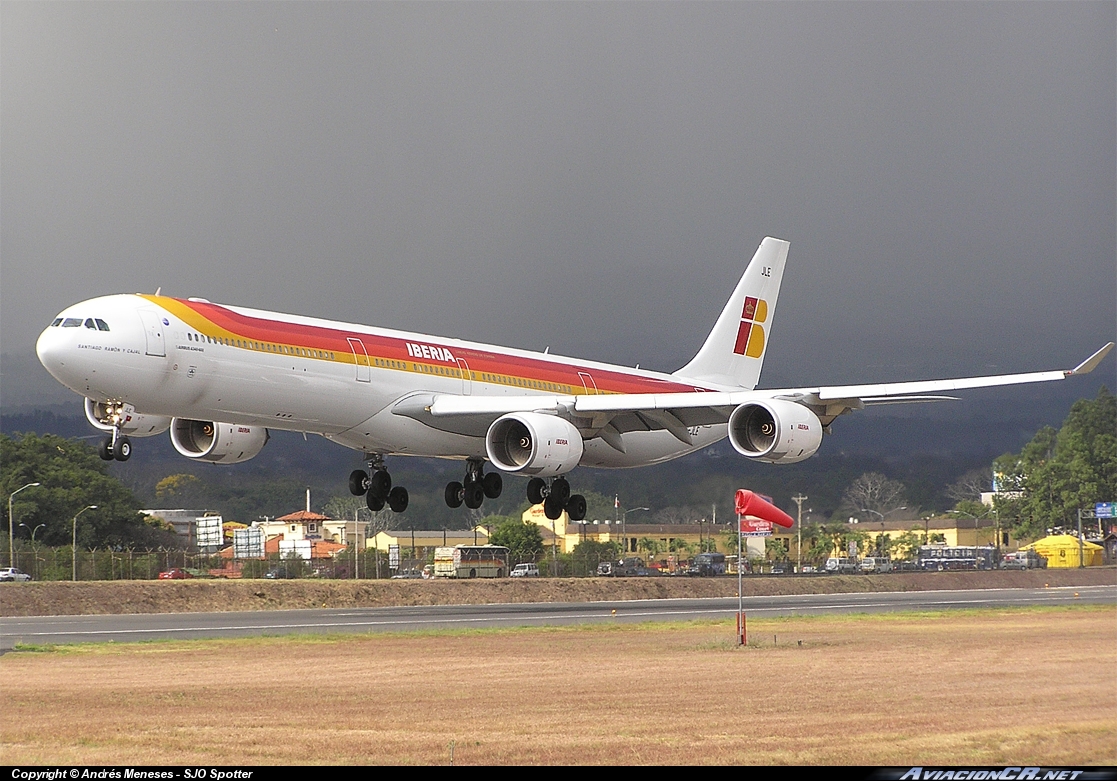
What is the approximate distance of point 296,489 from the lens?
80.0 m

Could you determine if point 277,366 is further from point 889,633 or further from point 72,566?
point 72,566

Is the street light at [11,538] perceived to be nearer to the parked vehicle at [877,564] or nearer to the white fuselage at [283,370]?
the white fuselage at [283,370]

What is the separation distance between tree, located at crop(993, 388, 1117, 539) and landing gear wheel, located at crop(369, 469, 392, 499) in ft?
219

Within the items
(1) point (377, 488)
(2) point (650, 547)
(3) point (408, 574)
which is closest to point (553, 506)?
(1) point (377, 488)

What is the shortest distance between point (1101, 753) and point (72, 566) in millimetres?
64713

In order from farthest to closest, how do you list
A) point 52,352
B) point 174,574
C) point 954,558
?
point 954,558 → point 174,574 → point 52,352

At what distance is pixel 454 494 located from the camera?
4334 cm

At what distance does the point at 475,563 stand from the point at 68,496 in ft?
92.6

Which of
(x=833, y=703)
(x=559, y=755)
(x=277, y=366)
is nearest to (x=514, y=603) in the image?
(x=277, y=366)

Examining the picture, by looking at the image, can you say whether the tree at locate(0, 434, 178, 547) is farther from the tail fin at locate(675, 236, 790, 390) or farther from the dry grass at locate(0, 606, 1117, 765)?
the dry grass at locate(0, 606, 1117, 765)

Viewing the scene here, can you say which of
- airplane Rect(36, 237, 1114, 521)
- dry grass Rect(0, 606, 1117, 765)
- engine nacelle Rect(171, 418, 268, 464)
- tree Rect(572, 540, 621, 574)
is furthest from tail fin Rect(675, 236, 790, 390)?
tree Rect(572, 540, 621, 574)

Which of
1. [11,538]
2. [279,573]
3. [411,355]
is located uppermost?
[411,355]

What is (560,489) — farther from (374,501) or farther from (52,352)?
(52,352)

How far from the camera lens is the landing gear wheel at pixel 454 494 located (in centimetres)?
4321
